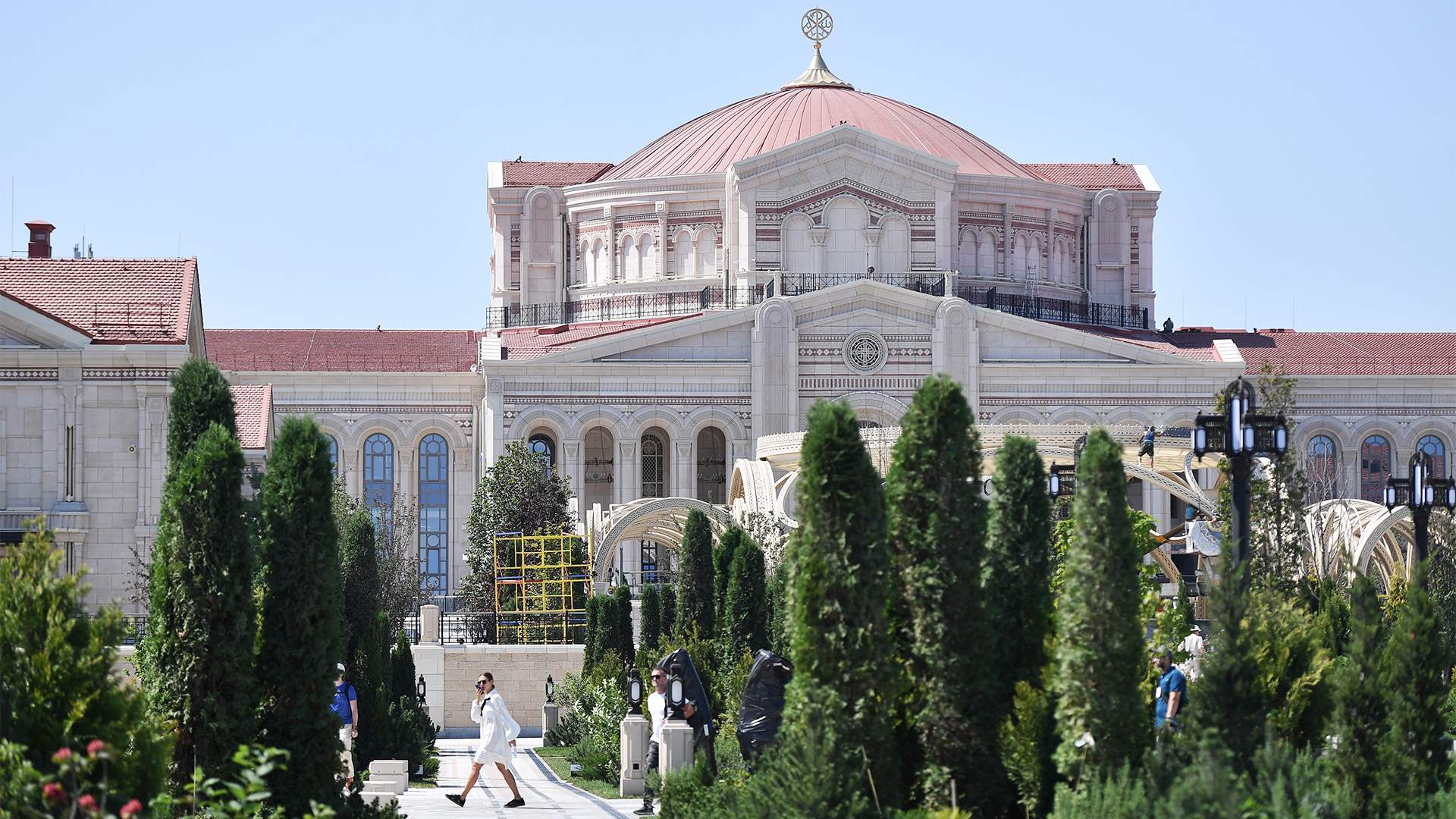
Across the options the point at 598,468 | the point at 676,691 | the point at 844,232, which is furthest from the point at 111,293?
the point at 844,232

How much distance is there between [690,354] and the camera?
72.2 meters

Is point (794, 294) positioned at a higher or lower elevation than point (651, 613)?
higher

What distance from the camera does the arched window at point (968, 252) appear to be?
80.9 meters

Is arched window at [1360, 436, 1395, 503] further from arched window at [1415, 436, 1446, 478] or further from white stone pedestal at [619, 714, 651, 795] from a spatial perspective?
white stone pedestal at [619, 714, 651, 795]

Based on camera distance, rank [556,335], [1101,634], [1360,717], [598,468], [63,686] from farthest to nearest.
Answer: [556,335], [598,468], [1360,717], [1101,634], [63,686]

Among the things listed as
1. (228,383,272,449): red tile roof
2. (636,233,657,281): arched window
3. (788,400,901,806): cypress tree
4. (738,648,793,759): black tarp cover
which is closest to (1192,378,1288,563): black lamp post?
(738,648,793,759): black tarp cover

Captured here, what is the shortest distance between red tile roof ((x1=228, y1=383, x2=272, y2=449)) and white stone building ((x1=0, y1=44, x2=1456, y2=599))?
10.1 metres

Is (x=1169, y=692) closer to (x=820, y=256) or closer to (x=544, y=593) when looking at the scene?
(x=544, y=593)

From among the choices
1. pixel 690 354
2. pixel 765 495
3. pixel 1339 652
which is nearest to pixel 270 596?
pixel 1339 652

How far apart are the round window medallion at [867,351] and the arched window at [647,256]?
33.3 ft

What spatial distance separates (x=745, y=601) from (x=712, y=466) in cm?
3921

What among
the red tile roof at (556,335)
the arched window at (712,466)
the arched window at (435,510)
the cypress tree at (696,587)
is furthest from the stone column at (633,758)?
the arched window at (435,510)

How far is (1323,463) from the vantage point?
75188mm

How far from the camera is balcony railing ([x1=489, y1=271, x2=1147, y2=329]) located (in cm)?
7788
